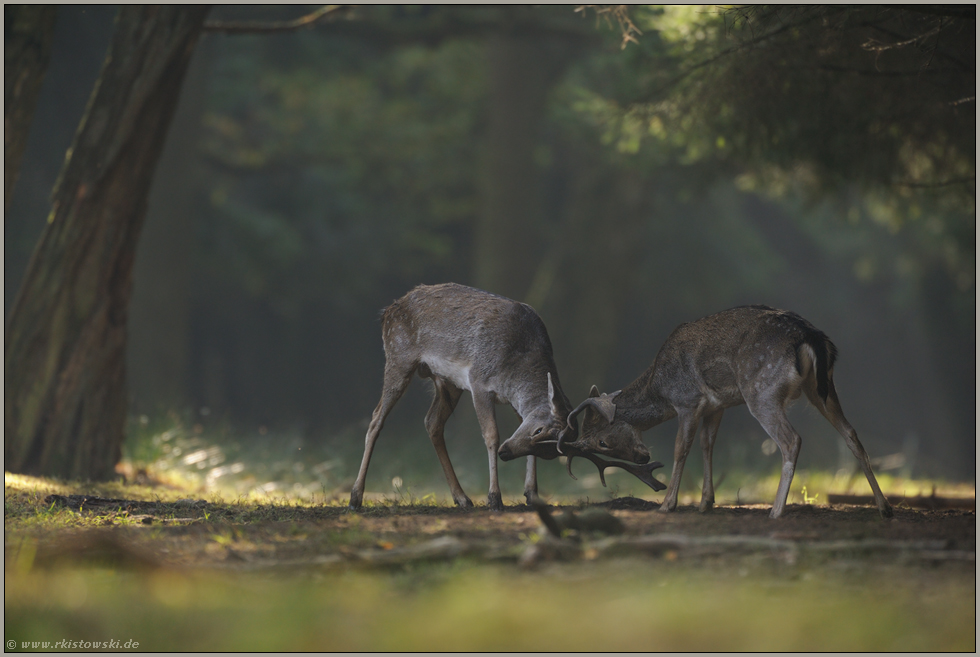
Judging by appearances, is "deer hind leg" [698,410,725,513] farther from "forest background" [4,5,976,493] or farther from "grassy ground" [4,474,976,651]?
"forest background" [4,5,976,493]

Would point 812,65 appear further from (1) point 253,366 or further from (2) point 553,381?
(1) point 253,366

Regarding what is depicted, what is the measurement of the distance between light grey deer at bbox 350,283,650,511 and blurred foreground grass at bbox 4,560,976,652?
267 centimetres

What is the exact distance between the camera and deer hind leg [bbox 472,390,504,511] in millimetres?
6973

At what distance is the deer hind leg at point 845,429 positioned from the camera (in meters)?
6.48

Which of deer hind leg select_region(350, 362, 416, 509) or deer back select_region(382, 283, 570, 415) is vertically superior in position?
deer back select_region(382, 283, 570, 415)

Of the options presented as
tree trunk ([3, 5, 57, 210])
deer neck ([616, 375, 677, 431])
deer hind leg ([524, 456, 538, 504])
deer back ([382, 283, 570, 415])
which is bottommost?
deer hind leg ([524, 456, 538, 504])

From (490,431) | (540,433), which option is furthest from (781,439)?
(490,431)

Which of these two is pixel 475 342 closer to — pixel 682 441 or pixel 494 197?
pixel 682 441

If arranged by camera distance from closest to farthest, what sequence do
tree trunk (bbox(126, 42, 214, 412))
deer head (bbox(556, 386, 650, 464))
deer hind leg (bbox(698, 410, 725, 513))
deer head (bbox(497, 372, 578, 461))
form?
deer head (bbox(497, 372, 578, 461))
deer head (bbox(556, 386, 650, 464))
deer hind leg (bbox(698, 410, 725, 513))
tree trunk (bbox(126, 42, 214, 412))

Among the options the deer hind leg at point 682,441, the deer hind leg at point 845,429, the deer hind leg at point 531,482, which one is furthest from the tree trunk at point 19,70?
the deer hind leg at point 845,429

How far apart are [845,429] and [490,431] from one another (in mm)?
2763

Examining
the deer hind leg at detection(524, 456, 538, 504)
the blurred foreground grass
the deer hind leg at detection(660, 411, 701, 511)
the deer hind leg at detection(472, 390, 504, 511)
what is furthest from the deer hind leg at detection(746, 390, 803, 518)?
the blurred foreground grass

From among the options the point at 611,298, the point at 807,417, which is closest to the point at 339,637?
the point at 611,298

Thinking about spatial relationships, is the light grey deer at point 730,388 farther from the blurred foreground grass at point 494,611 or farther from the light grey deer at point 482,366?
the blurred foreground grass at point 494,611
